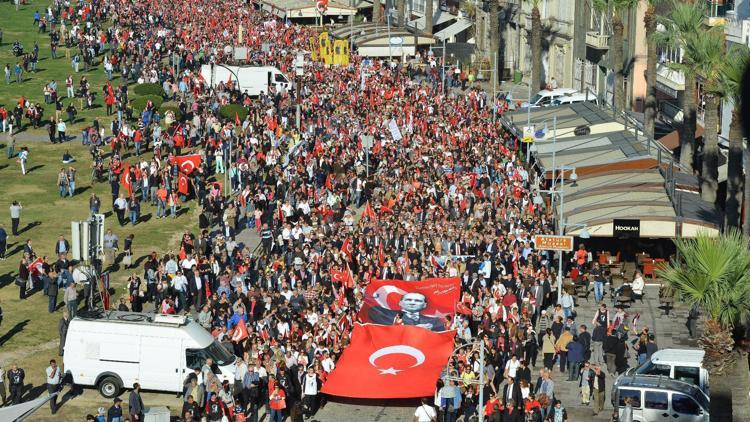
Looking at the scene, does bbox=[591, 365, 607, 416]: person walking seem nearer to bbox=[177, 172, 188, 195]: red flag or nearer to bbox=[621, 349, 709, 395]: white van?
bbox=[621, 349, 709, 395]: white van

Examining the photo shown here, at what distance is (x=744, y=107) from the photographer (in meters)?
29.3

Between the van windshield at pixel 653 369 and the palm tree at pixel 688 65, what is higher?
the palm tree at pixel 688 65

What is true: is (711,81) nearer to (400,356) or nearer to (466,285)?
(466,285)

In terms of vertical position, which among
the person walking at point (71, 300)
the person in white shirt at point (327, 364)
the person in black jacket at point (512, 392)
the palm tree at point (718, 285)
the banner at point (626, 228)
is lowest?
the person walking at point (71, 300)

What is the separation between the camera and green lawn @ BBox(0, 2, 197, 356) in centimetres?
4184

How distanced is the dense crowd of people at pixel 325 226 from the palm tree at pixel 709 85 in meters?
6.35

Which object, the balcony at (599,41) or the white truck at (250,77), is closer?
the balcony at (599,41)

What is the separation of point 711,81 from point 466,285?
573 inches

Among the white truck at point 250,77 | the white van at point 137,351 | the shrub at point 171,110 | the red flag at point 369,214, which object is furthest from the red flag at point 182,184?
the white truck at point 250,77

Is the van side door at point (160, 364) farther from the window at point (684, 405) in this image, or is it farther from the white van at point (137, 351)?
the window at point (684, 405)

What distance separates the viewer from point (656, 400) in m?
30.8

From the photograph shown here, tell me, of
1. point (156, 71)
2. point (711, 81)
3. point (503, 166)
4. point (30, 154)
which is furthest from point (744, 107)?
point (156, 71)

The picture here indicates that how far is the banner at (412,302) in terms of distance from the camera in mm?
38250

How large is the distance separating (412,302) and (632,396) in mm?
9823
